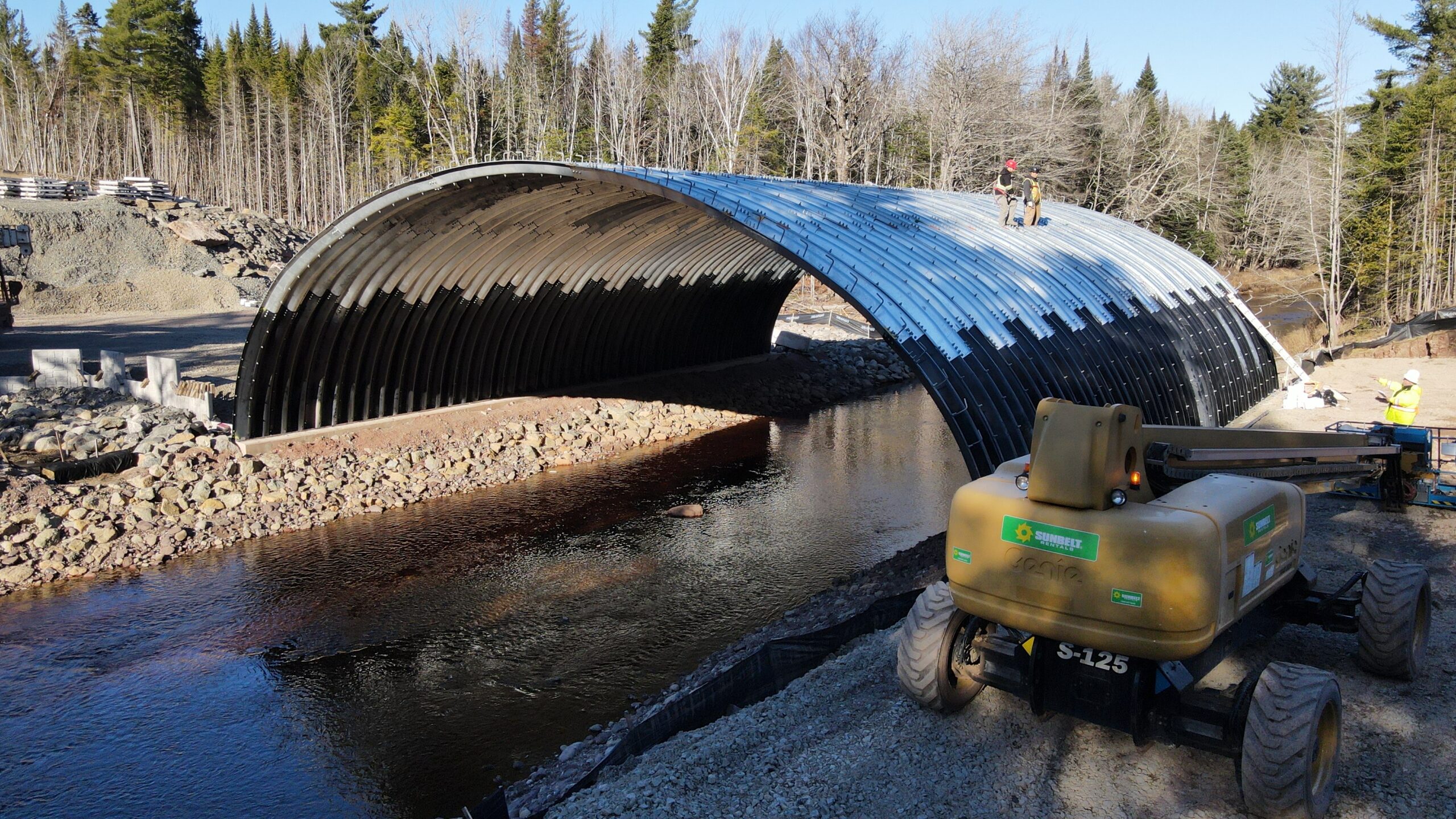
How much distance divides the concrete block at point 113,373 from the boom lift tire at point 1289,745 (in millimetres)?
21499

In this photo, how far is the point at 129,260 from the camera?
41.1m

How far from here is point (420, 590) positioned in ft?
43.8

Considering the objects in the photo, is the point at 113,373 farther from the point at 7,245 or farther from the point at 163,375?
the point at 7,245

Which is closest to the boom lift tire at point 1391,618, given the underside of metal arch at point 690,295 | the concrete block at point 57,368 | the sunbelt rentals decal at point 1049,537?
the sunbelt rentals decal at point 1049,537

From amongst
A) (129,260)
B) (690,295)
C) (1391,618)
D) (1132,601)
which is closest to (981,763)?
(1132,601)

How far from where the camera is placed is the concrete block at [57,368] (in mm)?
19453

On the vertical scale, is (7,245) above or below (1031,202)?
below

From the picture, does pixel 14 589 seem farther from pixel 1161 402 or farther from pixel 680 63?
pixel 680 63

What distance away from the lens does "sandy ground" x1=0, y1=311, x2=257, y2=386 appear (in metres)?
23.7

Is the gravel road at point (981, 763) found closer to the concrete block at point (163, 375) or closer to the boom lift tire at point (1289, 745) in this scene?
the boom lift tire at point (1289, 745)

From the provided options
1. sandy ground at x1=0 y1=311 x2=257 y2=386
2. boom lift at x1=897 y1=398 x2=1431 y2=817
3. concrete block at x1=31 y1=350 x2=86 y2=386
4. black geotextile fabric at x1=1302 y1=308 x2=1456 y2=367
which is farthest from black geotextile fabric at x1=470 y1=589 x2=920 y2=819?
black geotextile fabric at x1=1302 y1=308 x2=1456 y2=367

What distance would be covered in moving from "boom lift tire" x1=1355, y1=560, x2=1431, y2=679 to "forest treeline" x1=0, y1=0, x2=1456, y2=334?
96.4 ft

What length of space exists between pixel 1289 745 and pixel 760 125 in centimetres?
4881

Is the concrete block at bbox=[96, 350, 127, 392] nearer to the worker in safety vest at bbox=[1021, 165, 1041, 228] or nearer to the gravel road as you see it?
the gravel road
